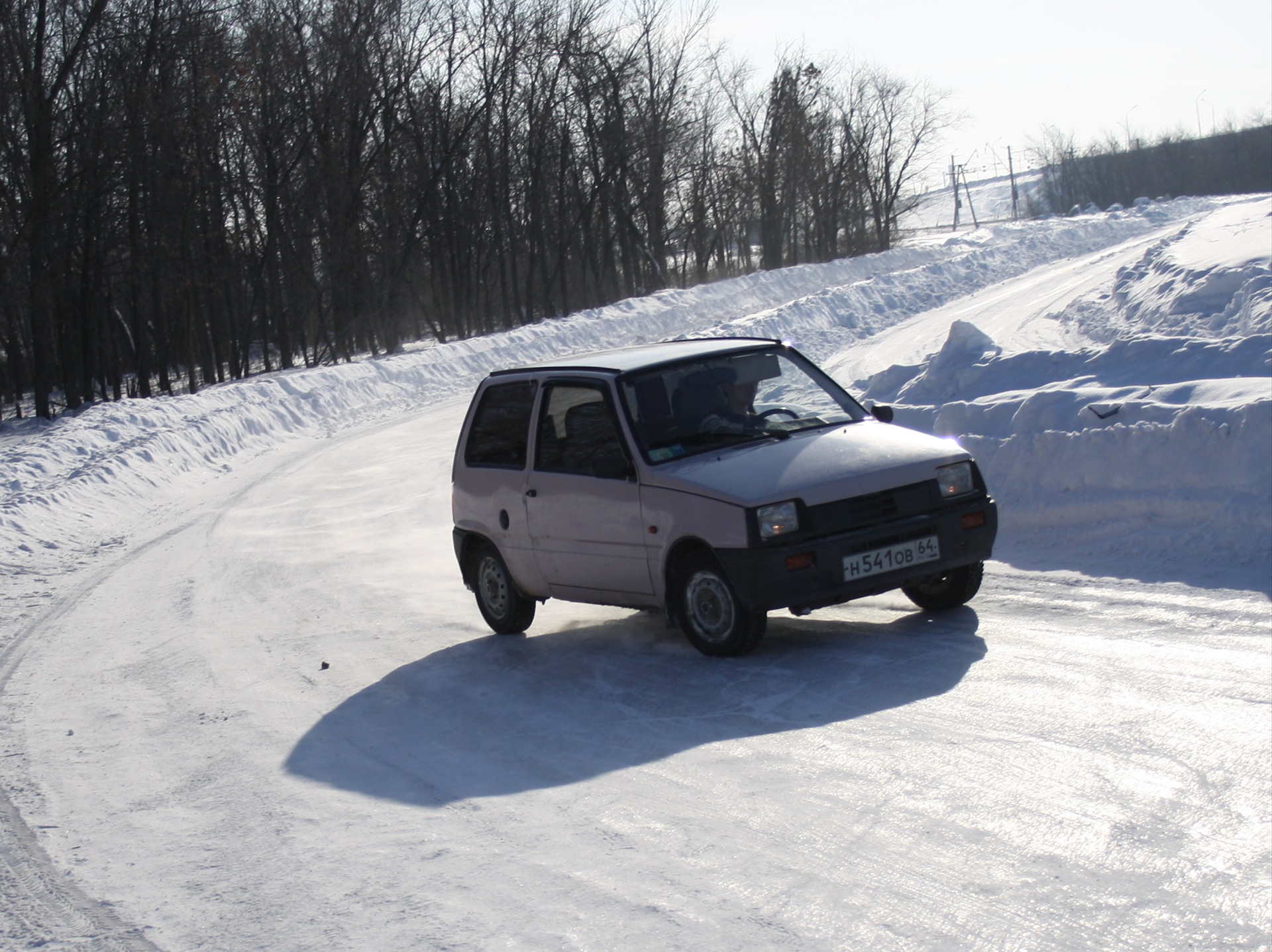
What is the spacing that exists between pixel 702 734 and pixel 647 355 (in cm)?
291

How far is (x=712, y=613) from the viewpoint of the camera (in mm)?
6766

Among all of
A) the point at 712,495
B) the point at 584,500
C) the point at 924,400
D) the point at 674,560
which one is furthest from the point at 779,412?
the point at 924,400

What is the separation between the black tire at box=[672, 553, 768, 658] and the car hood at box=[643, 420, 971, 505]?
1.43ft

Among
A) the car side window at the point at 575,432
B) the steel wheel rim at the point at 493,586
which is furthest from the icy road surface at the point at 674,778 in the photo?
the car side window at the point at 575,432

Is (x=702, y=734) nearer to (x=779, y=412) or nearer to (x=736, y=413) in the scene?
(x=736, y=413)

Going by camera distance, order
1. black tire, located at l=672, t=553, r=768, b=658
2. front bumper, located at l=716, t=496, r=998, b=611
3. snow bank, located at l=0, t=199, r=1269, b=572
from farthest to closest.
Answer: snow bank, located at l=0, t=199, r=1269, b=572 → black tire, located at l=672, t=553, r=768, b=658 → front bumper, located at l=716, t=496, r=998, b=611

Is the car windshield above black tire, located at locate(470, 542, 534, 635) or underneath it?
above

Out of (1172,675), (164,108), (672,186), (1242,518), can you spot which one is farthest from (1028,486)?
(672,186)

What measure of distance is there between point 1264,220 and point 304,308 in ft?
108

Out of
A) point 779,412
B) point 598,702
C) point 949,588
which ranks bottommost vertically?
point 598,702

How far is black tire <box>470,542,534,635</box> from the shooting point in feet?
27.1

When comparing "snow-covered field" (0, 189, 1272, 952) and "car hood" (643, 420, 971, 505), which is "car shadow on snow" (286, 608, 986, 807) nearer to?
"snow-covered field" (0, 189, 1272, 952)

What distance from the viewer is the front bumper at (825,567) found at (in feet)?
20.9

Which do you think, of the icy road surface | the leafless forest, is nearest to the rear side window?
the icy road surface
